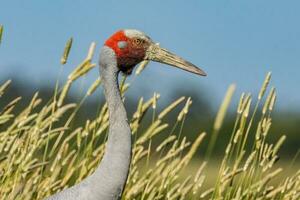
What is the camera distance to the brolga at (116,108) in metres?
4.49

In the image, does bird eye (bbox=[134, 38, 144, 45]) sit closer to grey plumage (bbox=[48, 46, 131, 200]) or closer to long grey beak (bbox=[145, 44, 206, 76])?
long grey beak (bbox=[145, 44, 206, 76])

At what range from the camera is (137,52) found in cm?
491

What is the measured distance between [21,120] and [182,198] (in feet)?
4.29

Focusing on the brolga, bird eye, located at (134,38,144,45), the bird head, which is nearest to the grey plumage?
the brolga

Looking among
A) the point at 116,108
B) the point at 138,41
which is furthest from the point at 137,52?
the point at 116,108

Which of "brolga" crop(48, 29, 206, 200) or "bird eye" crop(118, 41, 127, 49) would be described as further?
"bird eye" crop(118, 41, 127, 49)

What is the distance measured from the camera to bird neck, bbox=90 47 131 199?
449 cm

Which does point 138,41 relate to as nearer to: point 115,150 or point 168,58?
point 168,58

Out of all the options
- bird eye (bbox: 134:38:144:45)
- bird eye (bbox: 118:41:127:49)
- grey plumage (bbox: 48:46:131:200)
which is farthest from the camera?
bird eye (bbox: 134:38:144:45)

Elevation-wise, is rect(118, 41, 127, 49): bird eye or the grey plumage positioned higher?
rect(118, 41, 127, 49): bird eye

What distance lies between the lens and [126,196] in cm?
544

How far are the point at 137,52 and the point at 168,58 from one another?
0.25 meters

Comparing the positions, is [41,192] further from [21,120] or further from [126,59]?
[126,59]

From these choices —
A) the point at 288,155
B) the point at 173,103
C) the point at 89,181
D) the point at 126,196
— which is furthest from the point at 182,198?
the point at 288,155
